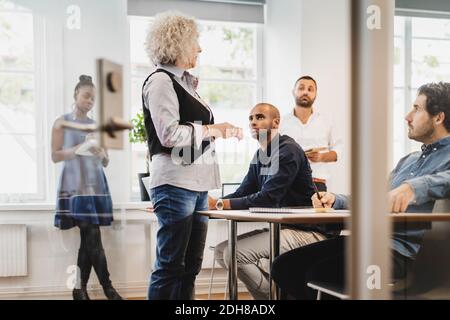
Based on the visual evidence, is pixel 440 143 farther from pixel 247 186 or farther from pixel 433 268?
pixel 247 186

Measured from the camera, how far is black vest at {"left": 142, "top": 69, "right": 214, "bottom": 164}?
1.73 m

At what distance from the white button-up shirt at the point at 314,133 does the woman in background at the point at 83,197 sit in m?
0.68

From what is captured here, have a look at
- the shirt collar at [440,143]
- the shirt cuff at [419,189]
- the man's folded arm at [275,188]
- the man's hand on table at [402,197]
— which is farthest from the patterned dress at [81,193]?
the shirt collar at [440,143]

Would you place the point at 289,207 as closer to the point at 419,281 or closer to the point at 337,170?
the point at 337,170

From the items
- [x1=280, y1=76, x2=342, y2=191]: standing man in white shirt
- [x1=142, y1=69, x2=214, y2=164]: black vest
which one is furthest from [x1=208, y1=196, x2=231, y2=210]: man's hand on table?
[x1=280, y1=76, x2=342, y2=191]: standing man in white shirt

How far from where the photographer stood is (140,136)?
5.56 ft

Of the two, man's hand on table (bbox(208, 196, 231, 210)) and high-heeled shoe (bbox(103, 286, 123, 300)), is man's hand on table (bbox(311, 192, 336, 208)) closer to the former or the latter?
man's hand on table (bbox(208, 196, 231, 210))

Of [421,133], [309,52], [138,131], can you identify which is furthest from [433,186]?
[138,131]

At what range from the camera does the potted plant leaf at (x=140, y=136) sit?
1.64 metres

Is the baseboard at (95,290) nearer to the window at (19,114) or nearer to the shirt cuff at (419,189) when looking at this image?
the window at (19,114)

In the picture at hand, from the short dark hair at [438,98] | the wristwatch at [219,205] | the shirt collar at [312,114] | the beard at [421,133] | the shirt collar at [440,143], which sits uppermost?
the short dark hair at [438,98]

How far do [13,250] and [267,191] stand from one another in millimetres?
897
